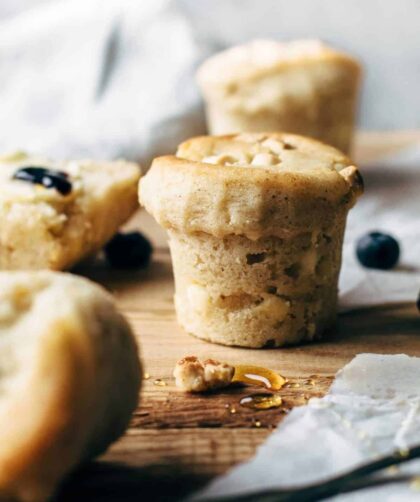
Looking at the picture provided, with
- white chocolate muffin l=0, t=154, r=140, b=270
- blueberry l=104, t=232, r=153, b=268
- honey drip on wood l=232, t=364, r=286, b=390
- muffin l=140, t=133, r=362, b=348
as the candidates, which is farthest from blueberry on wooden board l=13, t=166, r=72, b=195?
honey drip on wood l=232, t=364, r=286, b=390

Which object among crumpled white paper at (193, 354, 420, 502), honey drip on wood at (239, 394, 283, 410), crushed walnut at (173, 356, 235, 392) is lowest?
honey drip on wood at (239, 394, 283, 410)

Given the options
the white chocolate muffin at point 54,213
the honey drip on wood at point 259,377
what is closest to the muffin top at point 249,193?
the honey drip on wood at point 259,377

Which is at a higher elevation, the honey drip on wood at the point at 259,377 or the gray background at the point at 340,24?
the gray background at the point at 340,24

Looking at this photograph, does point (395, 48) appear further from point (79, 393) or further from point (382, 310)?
point (79, 393)

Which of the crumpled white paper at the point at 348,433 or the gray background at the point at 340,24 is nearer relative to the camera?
the crumpled white paper at the point at 348,433

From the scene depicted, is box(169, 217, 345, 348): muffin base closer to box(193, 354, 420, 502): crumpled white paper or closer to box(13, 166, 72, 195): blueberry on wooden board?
box(193, 354, 420, 502): crumpled white paper

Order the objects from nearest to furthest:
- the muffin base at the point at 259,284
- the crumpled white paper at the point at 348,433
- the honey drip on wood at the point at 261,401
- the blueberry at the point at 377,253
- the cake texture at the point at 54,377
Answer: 1. the cake texture at the point at 54,377
2. the crumpled white paper at the point at 348,433
3. the honey drip on wood at the point at 261,401
4. the muffin base at the point at 259,284
5. the blueberry at the point at 377,253

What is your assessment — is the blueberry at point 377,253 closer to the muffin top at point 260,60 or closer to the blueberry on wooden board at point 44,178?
the blueberry on wooden board at point 44,178
